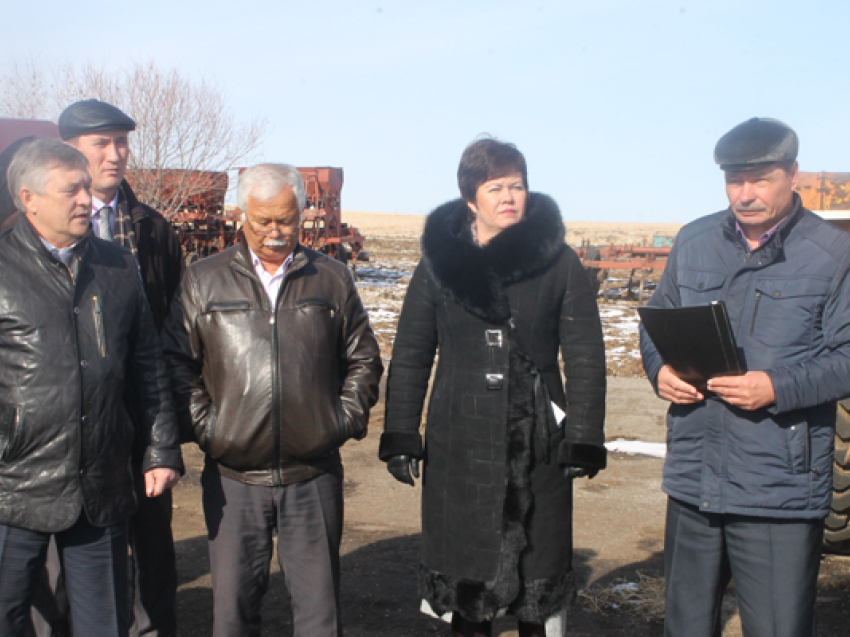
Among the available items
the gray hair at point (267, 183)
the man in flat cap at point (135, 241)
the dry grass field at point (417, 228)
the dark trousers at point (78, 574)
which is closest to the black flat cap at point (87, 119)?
the man in flat cap at point (135, 241)

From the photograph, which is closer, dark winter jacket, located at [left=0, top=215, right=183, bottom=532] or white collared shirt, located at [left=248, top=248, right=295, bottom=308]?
dark winter jacket, located at [left=0, top=215, right=183, bottom=532]

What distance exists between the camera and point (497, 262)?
9.20 ft

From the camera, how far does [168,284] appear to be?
3.29m

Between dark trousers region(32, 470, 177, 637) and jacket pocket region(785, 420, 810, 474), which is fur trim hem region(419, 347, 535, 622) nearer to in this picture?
jacket pocket region(785, 420, 810, 474)

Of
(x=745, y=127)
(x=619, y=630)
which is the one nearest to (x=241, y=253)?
(x=745, y=127)

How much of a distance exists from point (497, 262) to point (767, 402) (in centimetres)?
94

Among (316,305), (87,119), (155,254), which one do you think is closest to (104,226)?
(155,254)

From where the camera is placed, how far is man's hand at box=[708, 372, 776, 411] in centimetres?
239

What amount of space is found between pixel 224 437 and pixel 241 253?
0.60m

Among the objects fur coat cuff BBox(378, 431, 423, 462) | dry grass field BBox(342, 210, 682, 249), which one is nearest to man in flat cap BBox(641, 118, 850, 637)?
fur coat cuff BBox(378, 431, 423, 462)

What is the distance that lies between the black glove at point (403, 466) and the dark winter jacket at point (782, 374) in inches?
35.2

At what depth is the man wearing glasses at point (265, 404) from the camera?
265 cm

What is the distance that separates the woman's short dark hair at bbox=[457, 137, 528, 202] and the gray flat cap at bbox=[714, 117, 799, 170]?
0.64 m

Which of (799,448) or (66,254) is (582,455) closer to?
(799,448)
